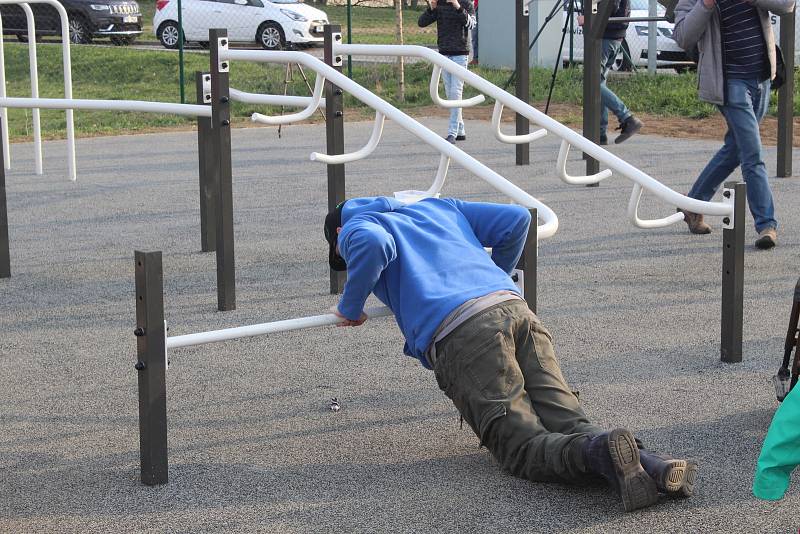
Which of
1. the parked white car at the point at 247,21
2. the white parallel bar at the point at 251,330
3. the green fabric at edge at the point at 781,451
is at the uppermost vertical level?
the parked white car at the point at 247,21

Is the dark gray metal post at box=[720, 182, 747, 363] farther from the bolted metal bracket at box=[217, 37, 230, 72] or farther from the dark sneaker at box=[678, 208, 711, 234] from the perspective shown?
the dark sneaker at box=[678, 208, 711, 234]

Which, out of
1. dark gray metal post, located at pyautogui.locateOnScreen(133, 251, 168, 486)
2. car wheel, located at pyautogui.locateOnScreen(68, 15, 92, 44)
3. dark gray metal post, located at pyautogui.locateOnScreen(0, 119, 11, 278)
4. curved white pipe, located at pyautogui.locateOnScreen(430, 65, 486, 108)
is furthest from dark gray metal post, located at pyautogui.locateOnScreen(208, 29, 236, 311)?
car wheel, located at pyautogui.locateOnScreen(68, 15, 92, 44)

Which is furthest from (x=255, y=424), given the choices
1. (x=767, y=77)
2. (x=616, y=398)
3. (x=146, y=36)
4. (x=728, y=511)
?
(x=146, y=36)

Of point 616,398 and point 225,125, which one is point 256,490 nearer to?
point 616,398

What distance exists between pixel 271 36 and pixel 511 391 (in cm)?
1942

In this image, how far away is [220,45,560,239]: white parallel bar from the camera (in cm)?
488

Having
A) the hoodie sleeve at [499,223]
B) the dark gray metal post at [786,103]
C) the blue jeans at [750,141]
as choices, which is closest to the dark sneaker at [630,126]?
the dark gray metal post at [786,103]

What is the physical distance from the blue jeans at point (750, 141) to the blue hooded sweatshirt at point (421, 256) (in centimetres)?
351

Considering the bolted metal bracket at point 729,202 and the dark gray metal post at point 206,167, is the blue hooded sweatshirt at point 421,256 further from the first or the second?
the dark gray metal post at point 206,167

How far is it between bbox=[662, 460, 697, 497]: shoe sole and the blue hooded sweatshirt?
83 cm

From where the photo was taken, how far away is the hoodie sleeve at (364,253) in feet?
12.9

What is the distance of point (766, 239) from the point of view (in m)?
7.59

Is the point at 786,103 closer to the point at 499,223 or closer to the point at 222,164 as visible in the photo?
the point at 222,164

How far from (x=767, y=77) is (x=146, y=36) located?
20.1 metres
